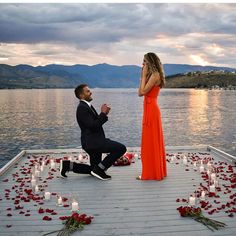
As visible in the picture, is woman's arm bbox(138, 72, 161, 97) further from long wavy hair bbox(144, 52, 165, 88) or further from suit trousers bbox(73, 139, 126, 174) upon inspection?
suit trousers bbox(73, 139, 126, 174)

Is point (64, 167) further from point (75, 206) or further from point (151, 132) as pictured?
point (75, 206)

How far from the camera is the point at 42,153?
12.8m

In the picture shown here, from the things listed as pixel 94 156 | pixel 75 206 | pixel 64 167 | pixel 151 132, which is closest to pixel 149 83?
pixel 151 132

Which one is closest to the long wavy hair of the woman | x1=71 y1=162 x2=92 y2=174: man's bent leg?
the woman

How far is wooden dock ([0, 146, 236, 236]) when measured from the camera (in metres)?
5.97

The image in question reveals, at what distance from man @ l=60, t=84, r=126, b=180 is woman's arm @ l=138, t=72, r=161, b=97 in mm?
972

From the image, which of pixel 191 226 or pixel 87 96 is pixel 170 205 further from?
pixel 87 96

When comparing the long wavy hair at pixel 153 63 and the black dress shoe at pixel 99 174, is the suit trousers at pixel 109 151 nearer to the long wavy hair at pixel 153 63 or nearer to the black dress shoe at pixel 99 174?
the black dress shoe at pixel 99 174

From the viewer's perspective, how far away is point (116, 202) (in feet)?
24.1

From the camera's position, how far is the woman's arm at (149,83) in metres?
8.88

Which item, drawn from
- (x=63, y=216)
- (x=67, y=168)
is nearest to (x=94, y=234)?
(x=63, y=216)

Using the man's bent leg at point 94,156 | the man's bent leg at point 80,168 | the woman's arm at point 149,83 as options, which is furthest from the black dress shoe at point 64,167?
the woman's arm at point 149,83

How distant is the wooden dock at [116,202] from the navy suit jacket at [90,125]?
0.95 metres

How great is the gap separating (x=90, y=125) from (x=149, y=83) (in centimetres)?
173
